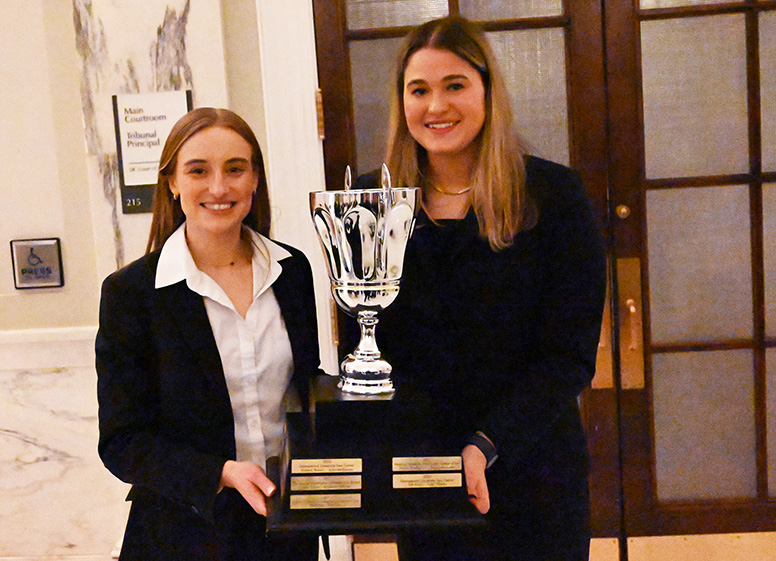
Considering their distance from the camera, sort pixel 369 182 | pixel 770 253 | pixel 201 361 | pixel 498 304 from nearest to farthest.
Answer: pixel 201 361, pixel 498 304, pixel 369 182, pixel 770 253

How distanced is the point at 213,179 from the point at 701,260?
162 centimetres

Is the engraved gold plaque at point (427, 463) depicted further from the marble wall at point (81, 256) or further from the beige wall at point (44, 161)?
the beige wall at point (44, 161)

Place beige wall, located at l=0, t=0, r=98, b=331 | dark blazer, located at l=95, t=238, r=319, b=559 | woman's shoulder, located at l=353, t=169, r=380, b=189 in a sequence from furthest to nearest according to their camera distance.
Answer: beige wall, located at l=0, t=0, r=98, b=331 < woman's shoulder, located at l=353, t=169, r=380, b=189 < dark blazer, located at l=95, t=238, r=319, b=559

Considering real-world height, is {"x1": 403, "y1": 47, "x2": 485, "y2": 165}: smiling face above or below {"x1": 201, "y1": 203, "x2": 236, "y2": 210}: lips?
above

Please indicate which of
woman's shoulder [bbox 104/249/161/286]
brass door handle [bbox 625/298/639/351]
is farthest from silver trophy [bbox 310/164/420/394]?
brass door handle [bbox 625/298/639/351]

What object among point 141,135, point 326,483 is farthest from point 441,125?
point 141,135

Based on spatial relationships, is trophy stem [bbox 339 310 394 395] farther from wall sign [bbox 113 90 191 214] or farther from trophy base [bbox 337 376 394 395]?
wall sign [bbox 113 90 191 214]

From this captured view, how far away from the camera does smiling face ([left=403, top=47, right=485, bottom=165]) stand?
1.39m

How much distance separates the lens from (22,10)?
2.15 m

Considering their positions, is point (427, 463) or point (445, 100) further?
point (445, 100)

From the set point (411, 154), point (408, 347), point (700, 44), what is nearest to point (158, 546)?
point (408, 347)

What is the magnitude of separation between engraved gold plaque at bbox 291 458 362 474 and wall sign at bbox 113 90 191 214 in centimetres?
128

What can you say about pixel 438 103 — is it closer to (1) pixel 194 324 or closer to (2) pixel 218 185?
(2) pixel 218 185

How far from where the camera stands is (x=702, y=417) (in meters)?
2.24
